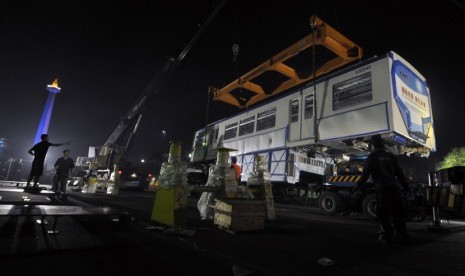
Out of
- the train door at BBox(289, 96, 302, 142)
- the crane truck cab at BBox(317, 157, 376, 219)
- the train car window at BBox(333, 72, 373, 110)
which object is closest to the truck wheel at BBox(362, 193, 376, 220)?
the crane truck cab at BBox(317, 157, 376, 219)

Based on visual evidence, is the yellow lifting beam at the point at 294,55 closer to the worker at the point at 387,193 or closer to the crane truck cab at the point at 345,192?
the crane truck cab at the point at 345,192

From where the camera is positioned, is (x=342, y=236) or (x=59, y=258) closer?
(x=59, y=258)

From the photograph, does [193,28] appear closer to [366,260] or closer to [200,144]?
[200,144]

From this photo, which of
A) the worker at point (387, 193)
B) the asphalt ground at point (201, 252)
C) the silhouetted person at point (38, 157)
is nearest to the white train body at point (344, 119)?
the worker at point (387, 193)

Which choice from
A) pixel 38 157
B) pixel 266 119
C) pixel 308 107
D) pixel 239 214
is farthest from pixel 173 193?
pixel 266 119

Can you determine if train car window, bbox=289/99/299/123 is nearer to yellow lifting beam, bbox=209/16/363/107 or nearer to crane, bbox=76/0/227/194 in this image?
yellow lifting beam, bbox=209/16/363/107

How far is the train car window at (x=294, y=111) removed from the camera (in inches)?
412

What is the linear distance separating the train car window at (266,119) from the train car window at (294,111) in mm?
1002

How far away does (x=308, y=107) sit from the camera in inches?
396

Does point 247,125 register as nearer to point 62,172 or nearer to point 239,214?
point 62,172

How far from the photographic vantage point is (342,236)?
4.31 meters

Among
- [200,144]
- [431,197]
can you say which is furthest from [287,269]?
[200,144]

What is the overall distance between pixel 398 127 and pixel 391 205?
14.3ft

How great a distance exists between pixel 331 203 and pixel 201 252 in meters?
Answer: 6.29
